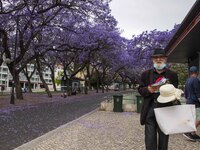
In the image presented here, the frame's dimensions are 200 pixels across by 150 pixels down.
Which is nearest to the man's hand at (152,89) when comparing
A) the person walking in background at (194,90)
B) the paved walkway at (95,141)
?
the paved walkway at (95,141)

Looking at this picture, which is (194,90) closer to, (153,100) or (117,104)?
(153,100)

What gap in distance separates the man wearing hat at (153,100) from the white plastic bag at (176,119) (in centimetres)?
20

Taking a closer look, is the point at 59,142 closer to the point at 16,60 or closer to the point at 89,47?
the point at 16,60

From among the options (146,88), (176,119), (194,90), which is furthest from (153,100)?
(194,90)

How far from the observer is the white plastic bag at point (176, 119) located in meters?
3.92

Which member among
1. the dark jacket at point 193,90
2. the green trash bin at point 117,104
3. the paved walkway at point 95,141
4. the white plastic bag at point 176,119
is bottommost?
the paved walkway at point 95,141

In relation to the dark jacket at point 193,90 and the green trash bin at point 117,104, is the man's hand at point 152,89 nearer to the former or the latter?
the dark jacket at point 193,90

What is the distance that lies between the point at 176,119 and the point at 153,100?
427 millimetres

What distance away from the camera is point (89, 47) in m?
26.8

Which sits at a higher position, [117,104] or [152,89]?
[152,89]

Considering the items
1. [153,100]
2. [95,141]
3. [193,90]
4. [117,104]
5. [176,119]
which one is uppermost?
[193,90]

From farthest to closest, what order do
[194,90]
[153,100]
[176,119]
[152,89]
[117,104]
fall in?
[117,104]
[194,90]
[153,100]
[152,89]
[176,119]

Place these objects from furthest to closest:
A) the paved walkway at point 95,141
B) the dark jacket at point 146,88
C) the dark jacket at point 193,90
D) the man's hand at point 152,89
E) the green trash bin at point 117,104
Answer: the green trash bin at point 117,104, the dark jacket at point 193,90, the paved walkway at point 95,141, the dark jacket at point 146,88, the man's hand at point 152,89

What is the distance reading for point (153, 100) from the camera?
13.8ft
